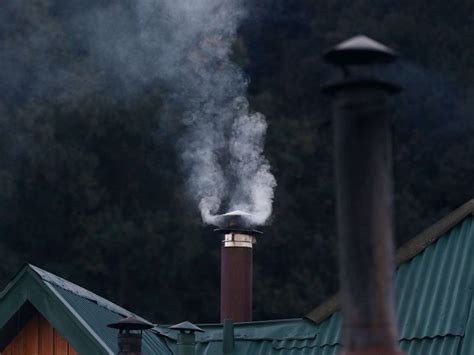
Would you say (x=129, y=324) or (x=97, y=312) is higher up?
(x=97, y=312)

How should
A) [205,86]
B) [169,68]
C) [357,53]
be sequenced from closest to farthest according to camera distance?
1. [357,53]
2. [205,86]
3. [169,68]

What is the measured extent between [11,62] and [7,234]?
4224mm

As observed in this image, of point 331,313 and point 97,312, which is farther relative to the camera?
point 331,313

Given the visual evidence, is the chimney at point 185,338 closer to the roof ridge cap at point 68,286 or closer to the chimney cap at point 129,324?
the roof ridge cap at point 68,286

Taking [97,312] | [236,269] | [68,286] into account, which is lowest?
[97,312]

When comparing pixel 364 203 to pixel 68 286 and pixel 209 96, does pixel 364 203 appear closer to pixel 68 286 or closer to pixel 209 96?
pixel 68 286

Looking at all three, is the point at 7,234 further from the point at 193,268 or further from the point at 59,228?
the point at 193,268

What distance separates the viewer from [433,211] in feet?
82.4

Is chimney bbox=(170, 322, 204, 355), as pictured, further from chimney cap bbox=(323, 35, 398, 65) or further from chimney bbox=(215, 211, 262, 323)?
chimney cap bbox=(323, 35, 398, 65)

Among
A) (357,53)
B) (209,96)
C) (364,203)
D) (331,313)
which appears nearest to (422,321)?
(331,313)

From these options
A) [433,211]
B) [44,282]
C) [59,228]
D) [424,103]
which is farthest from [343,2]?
[44,282]

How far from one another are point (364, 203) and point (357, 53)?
0.86 meters

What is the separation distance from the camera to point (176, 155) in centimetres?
2602

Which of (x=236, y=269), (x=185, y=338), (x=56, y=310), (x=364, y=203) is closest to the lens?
(x=364, y=203)
